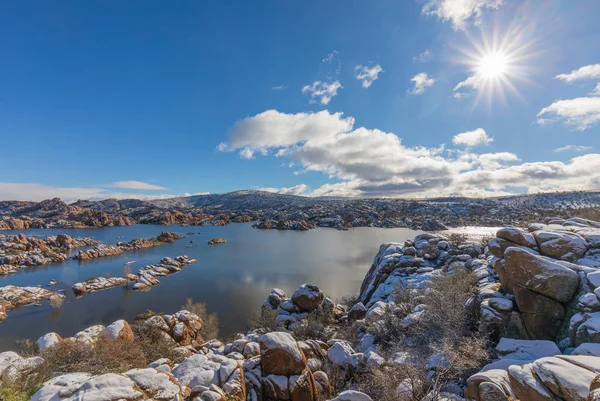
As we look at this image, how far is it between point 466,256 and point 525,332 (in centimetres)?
1123

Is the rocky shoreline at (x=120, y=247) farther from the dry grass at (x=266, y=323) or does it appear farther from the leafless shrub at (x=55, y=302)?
the dry grass at (x=266, y=323)

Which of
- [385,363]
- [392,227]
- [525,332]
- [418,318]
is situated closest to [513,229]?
[525,332]

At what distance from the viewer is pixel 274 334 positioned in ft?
28.7

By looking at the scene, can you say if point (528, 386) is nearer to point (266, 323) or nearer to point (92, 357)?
point (92, 357)

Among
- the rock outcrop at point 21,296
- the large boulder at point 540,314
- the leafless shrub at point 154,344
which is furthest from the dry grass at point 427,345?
the rock outcrop at point 21,296

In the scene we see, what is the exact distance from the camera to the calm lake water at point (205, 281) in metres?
22.4

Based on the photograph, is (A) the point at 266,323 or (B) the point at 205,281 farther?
(B) the point at 205,281

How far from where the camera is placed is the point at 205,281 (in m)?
33.7

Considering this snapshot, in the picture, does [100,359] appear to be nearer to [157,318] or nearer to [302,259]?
[157,318]

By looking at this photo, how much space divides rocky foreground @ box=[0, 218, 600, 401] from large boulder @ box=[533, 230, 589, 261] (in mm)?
45

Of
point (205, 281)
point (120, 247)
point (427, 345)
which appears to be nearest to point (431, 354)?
point (427, 345)

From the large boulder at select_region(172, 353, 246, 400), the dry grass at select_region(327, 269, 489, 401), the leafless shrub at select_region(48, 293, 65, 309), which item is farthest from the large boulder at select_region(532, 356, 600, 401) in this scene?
the leafless shrub at select_region(48, 293, 65, 309)

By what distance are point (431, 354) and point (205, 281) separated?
30.7m

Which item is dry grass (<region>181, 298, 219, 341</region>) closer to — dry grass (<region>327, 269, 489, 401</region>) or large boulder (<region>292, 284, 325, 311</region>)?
large boulder (<region>292, 284, 325, 311</region>)
